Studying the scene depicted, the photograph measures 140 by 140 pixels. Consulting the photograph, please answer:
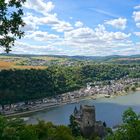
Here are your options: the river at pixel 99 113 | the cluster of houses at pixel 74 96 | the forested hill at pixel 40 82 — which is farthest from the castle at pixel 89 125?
the forested hill at pixel 40 82

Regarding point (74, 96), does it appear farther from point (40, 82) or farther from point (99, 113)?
point (99, 113)

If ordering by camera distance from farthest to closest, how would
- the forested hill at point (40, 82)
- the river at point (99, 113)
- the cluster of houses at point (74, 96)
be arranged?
1. the forested hill at point (40, 82)
2. the cluster of houses at point (74, 96)
3. the river at point (99, 113)

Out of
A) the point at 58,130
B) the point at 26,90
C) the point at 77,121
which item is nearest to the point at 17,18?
the point at 58,130

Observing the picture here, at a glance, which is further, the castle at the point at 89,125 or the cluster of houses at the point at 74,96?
the cluster of houses at the point at 74,96

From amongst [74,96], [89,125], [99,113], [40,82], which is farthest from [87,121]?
[74,96]

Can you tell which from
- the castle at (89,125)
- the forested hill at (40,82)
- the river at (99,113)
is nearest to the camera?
the castle at (89,125)

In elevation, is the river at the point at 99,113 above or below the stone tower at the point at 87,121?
below

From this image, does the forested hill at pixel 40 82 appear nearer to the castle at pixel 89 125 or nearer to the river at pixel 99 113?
the river at pixel 99 113

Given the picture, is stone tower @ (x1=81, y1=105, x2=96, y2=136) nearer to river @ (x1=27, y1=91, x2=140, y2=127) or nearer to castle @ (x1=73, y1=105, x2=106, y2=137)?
castle @ (x1=73, y1=105, x2=106, y2=137)

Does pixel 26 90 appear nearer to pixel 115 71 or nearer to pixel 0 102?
pixel 0 102
